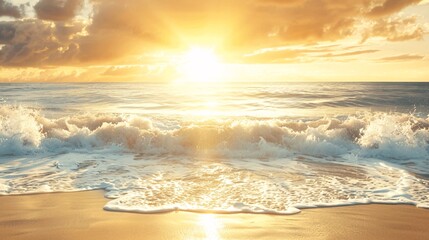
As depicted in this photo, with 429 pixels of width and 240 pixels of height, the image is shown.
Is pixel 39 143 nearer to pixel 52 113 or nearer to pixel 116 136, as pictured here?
pixel 116 136

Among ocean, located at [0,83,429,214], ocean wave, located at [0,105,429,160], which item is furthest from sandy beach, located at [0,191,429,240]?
ocean wave, located at [0,105,429,160]

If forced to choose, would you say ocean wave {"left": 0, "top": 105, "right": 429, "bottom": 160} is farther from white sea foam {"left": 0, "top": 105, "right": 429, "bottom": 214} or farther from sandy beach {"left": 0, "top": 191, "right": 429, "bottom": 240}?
sandy beach {"left": 0, "top": 191, "right": 429, "bottom": 240}

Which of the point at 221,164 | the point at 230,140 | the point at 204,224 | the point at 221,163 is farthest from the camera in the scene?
the point at 230,140

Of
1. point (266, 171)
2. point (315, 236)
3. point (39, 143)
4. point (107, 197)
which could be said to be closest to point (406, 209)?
point (315, 236)

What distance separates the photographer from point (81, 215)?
20.9 feet

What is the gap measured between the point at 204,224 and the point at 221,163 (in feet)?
18.4

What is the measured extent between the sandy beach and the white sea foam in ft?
1.32

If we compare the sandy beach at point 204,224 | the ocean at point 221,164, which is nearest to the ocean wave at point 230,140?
the ocean at point 221,164

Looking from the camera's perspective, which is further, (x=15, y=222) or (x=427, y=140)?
(x=427, y=140)

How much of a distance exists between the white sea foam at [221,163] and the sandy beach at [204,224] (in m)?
0.40

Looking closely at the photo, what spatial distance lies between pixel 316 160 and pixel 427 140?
18.3 ft

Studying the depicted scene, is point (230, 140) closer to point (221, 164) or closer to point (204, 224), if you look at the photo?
point (221, 164)

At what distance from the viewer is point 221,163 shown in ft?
38.0

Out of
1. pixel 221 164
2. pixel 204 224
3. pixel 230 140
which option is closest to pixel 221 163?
pixel 221 164
